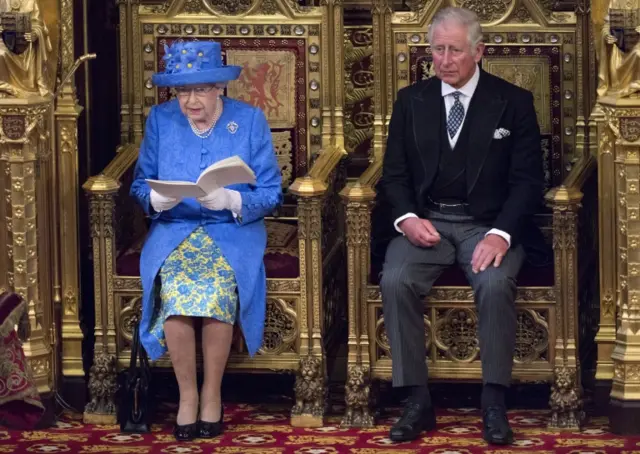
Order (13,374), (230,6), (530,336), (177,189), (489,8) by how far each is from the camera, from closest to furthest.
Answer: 1. (13,374)
2. (177,189)
3. (530,336)
4. (489,8)
5. (230,6)

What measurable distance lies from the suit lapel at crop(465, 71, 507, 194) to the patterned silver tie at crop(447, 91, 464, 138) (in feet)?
0.17

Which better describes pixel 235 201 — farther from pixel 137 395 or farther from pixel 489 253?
pixel 489 253

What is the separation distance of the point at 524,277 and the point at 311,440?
1.03 m

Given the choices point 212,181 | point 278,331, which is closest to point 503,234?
point 278,331

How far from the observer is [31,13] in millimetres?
7918

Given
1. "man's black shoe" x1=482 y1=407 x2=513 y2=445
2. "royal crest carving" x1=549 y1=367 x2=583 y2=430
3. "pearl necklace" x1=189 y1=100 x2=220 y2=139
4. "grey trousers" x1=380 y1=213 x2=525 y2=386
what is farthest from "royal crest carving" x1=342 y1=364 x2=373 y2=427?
"pearl necklace" x1=189 y1=100 x2=220 y2=139

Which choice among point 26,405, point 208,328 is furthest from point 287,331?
point 26,405

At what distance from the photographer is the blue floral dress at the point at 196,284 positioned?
7746mm

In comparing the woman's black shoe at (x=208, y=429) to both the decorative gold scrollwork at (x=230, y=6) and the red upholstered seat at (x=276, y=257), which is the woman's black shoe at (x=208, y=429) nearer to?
the red upholstered seat at (x=276, y=257)

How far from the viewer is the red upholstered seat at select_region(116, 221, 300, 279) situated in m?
8.01

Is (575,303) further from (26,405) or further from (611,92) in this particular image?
(26,405)

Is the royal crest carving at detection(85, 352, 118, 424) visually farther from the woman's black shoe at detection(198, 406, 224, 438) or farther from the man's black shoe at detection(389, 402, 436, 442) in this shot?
the man's black shoe at detection(389, 402, 436, 442)

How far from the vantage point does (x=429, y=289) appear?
7.87 meters

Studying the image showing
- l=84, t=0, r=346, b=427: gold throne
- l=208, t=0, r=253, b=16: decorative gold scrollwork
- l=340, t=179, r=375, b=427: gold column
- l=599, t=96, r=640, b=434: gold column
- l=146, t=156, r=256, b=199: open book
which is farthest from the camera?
l=208, t=0, r=253, b=16: decorative gold scrollwork
